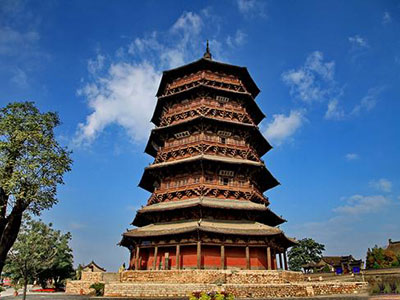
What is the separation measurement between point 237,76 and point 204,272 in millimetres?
21712

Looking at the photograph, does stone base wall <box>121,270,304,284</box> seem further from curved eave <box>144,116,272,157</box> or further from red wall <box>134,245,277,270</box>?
curved eave <box>144,116,272,157</box>

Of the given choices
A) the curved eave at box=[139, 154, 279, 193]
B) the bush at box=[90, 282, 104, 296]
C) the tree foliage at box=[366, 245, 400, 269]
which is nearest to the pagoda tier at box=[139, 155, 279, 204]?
the curved eave at box=[139, 154, 279, 193]

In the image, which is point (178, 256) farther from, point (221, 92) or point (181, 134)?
point (221, 92)

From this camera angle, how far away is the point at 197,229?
898 inches

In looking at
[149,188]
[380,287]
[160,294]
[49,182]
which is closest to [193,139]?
[149,188]

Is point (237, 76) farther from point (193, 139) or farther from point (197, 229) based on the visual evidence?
point (197, 229)

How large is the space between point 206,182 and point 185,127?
6.66 m

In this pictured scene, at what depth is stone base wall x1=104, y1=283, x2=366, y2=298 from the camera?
18672mm

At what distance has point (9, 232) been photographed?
12117 millimetres

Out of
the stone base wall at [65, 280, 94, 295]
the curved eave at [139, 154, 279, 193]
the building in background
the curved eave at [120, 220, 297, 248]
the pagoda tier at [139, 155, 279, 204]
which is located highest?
the curved eave at [139, 154, 279, 193]

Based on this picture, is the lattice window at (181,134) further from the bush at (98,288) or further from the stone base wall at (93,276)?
the bush at (98,288)

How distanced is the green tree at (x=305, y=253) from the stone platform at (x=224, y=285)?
5254 cm

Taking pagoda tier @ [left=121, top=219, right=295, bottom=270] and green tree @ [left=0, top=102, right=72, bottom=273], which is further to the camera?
pagoda tier @ [left=121, top=219, right=295, bottom=270]

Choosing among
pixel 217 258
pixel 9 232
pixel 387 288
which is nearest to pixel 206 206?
pixel 217 258
